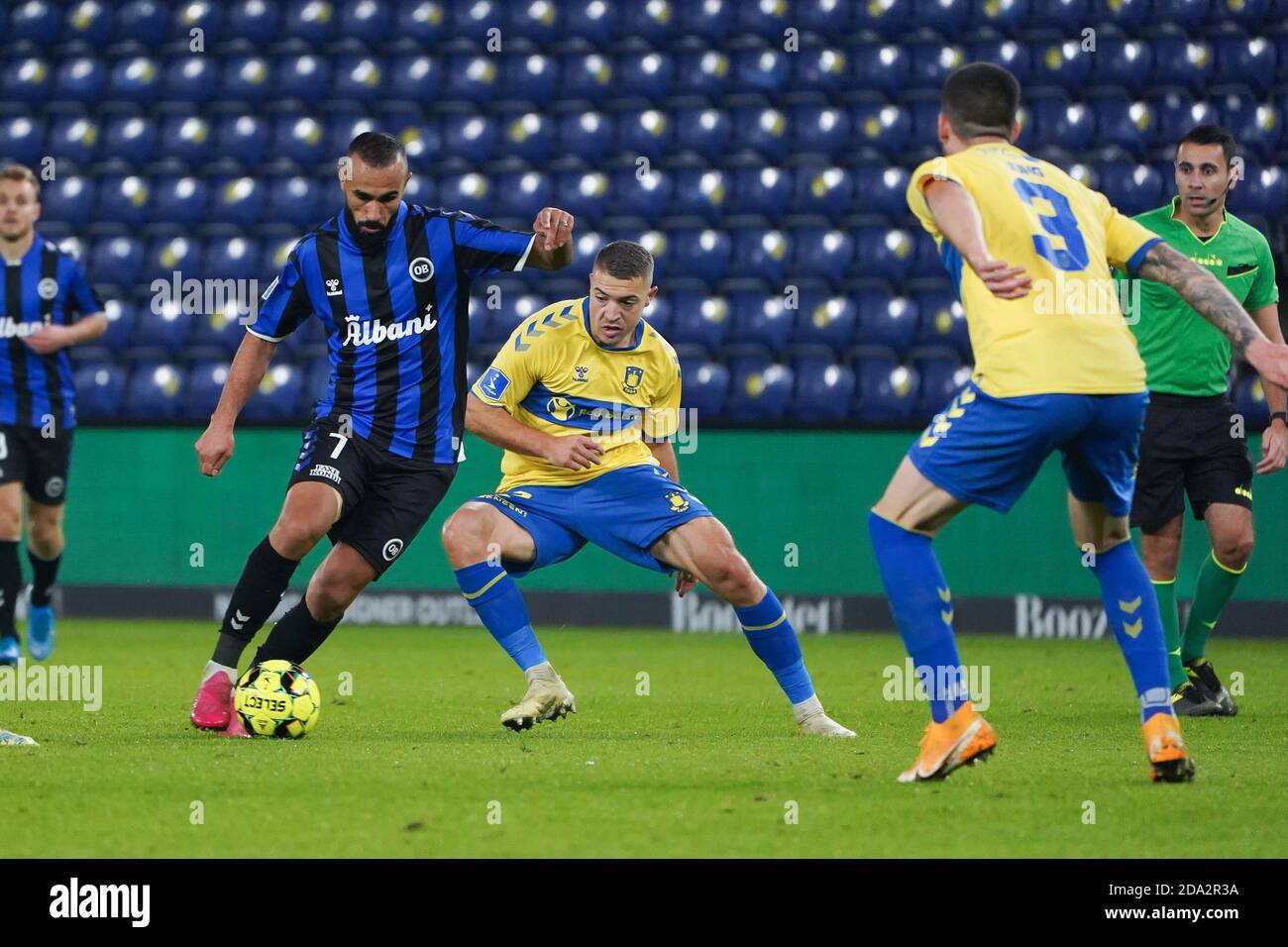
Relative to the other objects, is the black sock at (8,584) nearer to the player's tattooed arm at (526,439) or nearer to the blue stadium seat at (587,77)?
the player's tattooed arm at (526,439)

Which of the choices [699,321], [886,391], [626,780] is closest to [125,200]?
[699,321]

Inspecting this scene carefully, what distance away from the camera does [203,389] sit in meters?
13.6

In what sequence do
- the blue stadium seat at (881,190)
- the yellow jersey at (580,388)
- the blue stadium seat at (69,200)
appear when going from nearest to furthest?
1. the yellow jersey at (580,388)
2. the blue stadium seat at (881,190)
3. the blue stadium seat at (69,200)

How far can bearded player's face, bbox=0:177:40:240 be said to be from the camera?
878cm

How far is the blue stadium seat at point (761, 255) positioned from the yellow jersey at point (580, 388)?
6.96 meters

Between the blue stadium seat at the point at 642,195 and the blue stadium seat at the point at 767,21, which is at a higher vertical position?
the blue stadium seat at the point at 767,21

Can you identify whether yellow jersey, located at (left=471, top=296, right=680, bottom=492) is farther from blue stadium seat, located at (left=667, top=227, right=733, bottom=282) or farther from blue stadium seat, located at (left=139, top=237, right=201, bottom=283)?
blue stadium seat, located at (left=139, top=237, right=201, bottom=283)

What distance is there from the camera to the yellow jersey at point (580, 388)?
22.9 feet

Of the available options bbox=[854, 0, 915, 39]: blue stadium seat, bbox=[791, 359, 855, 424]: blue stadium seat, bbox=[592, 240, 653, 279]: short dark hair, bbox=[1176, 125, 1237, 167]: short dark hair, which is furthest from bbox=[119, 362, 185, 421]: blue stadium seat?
bbox=[1176, 125, 1237, 167]: short dark hair

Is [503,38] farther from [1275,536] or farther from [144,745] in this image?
[144,745]

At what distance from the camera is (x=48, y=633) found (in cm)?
923

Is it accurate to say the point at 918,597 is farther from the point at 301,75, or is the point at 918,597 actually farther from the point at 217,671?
the point at 301,75

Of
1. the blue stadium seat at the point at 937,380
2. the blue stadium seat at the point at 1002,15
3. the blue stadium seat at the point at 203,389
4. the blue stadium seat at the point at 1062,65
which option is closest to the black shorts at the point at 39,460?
the blue stadium seat at the point at 203,389

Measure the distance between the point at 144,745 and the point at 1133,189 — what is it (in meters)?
9.96
